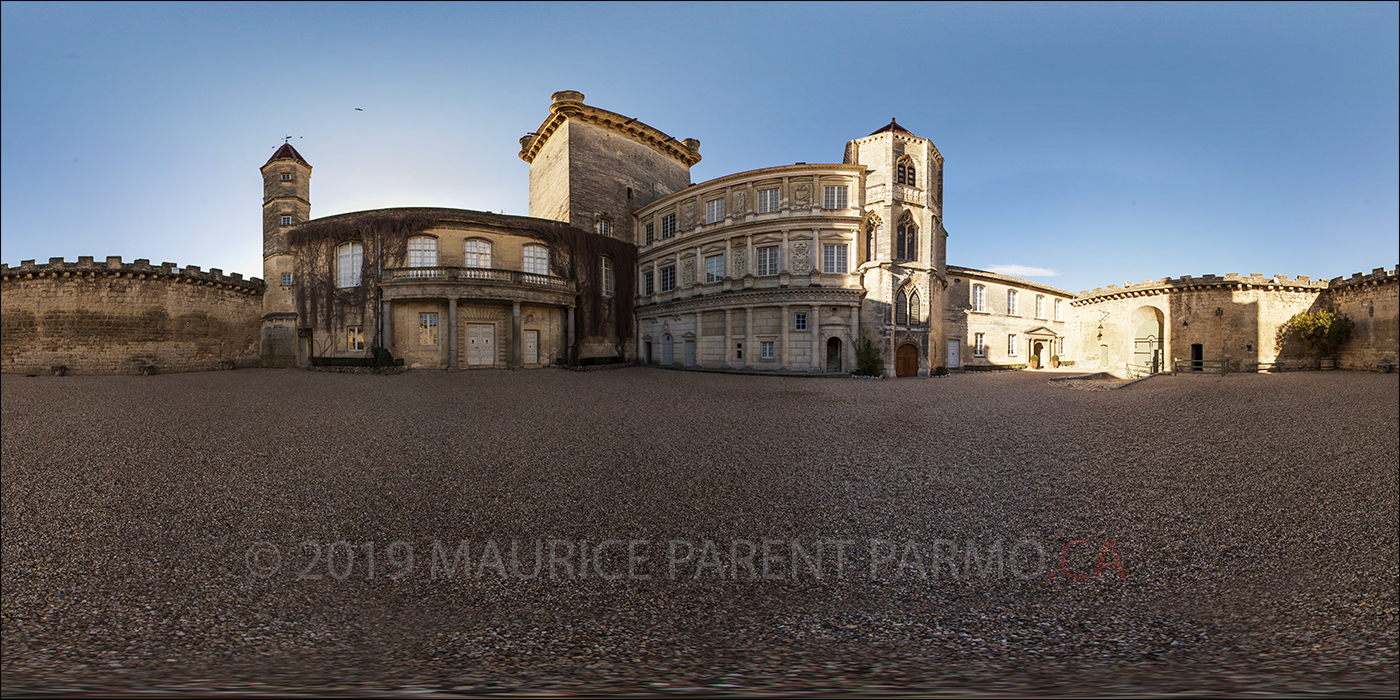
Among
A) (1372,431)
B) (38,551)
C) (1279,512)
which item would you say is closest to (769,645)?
(1279,512)

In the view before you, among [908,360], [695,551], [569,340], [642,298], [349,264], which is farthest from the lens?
[642,298]

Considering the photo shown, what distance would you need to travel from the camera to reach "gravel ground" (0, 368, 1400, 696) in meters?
3.38

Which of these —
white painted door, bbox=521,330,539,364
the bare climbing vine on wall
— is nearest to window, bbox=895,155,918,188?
the bare climbing vine on wall

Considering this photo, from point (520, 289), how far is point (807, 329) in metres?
14.9

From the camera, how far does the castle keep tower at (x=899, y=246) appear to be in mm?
24422

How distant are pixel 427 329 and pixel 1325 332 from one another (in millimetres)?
45903

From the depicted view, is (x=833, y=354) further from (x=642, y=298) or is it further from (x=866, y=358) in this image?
(x=642, y=298)

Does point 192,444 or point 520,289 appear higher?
point 520,289

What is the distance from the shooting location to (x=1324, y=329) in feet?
81.6

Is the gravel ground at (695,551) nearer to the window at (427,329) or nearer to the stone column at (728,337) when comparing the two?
the window at (427,329)

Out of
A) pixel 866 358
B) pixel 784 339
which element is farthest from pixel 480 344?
pixel 866 358

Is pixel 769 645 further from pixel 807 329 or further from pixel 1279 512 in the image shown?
pixel 807 329

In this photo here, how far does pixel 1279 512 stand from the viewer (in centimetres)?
569

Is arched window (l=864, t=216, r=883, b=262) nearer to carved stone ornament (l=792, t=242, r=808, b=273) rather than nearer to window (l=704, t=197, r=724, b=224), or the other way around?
carved stone ornament (l=792, t=242, r=808, b=273)
